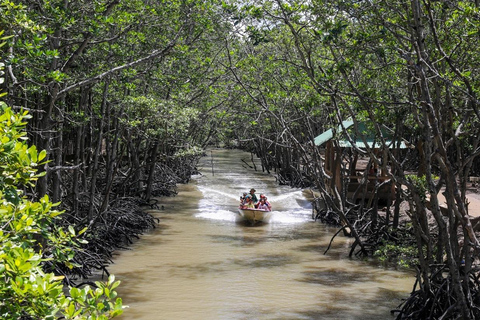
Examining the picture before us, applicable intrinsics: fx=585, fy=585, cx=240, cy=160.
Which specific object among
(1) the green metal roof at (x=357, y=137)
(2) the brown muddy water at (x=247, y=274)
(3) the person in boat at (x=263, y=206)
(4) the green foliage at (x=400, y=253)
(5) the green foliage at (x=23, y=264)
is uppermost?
(1) the green metal roof at (x=357, y=137)

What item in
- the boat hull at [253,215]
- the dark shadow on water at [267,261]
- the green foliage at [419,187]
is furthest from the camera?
the boat hull at [253,215]

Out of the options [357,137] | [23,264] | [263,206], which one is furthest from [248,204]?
[23,264]

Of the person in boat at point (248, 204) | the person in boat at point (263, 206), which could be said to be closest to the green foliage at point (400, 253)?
the person in boat at point (263, 206)

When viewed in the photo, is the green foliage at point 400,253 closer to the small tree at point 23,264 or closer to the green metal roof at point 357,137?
the green metal roof at point 357,137

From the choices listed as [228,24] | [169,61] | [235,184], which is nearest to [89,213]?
[169,61]

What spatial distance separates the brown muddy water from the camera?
34.0ft

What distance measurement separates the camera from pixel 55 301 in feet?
10.1

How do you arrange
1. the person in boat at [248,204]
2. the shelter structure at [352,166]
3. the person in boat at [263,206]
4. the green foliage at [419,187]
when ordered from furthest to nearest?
the person in boat at [263,206], the person in boat at [248,204], the shelter structure at [352,166], the green foliage at [419,187]

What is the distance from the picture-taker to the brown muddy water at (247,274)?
1038cm

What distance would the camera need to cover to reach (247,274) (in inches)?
500

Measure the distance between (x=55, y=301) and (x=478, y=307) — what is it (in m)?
6.61

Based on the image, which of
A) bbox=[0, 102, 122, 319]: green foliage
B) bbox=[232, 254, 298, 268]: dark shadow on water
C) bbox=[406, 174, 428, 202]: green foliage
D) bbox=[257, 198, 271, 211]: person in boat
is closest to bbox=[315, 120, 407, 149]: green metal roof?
bbox=[257, 198, 271, 211]: person in boat

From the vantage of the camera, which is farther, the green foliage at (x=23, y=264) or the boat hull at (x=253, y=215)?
the boat hull at (x=253, y=215)

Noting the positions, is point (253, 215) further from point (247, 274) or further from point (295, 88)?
point (247, 274)
